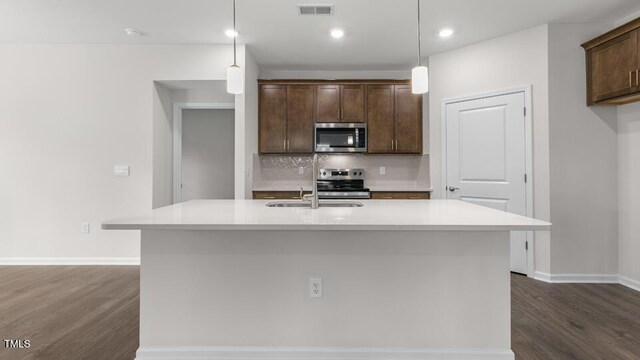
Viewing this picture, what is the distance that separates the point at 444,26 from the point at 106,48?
12.2 ft

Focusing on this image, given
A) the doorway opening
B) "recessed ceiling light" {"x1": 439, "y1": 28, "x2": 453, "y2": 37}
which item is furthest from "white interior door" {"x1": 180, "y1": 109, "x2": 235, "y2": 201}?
"recessed ceiling light" {"x1": 439, "y1": 28, "x2": 453, "y2": 37}

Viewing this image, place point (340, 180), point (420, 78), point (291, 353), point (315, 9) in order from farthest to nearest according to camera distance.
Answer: point (340, 180) < point (315, 9) < point (420, 78) < point (291, 353)

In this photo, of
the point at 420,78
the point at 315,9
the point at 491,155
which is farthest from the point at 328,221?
the point at 491,155

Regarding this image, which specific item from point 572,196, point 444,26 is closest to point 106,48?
point 444,26

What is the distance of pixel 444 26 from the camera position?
3.46 meters

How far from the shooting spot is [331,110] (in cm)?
460

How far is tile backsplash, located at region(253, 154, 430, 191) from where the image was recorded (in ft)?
16.1

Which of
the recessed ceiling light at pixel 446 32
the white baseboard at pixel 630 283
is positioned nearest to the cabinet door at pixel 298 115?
the recessed ceiling light at pixel 446 32

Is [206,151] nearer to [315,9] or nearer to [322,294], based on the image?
[315,9]

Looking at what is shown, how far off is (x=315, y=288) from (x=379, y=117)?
316 cm

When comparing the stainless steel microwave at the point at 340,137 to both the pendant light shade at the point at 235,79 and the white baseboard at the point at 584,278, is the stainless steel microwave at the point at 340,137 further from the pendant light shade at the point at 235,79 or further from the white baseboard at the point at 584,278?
the white baseboard at the point at 584,278

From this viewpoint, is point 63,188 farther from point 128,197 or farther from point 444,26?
point 444,26

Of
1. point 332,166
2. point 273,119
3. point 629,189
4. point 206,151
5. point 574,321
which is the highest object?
point 273,119

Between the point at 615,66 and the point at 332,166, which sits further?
the point at 332,166
